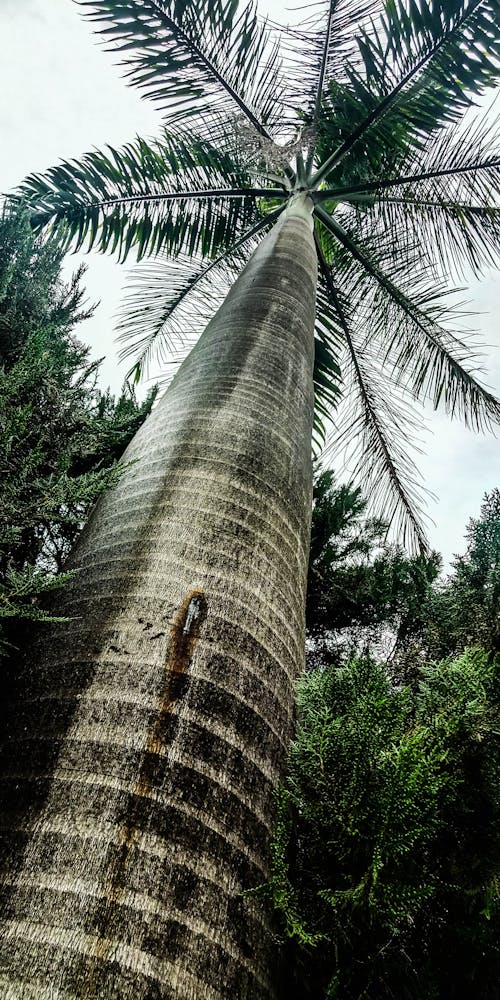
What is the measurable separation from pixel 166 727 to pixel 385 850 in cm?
47

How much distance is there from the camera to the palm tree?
0.86 meters

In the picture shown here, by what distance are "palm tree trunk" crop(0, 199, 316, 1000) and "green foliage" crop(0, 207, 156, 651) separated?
142mm

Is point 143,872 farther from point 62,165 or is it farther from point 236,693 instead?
point 62,165

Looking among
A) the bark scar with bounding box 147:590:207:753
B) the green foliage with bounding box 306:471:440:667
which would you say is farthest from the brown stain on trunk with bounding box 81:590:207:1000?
the green foliage with bounding box 306:471:440:667

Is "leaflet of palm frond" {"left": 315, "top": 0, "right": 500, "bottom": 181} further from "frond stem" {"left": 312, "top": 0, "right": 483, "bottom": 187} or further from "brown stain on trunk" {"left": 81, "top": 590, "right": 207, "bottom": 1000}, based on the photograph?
"brown stain on trunk" {"left": 81, "top": 590, "right": 207, "bottom": 1000}

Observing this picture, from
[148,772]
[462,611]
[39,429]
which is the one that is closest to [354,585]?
[462,611]

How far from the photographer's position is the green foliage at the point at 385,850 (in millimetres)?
A: 990

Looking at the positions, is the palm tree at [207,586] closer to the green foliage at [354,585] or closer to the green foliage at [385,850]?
the green foliage at [385,850]

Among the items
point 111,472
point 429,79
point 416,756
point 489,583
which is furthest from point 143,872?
point 429,79

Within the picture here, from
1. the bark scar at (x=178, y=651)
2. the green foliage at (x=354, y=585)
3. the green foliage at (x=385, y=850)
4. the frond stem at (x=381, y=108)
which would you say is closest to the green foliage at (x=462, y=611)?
the green foliage at (x=354, y=585)

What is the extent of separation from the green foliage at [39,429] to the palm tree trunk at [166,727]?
0.14 meters

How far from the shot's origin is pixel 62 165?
4059mm

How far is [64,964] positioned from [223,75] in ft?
15.6

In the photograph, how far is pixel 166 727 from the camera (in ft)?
3.48
